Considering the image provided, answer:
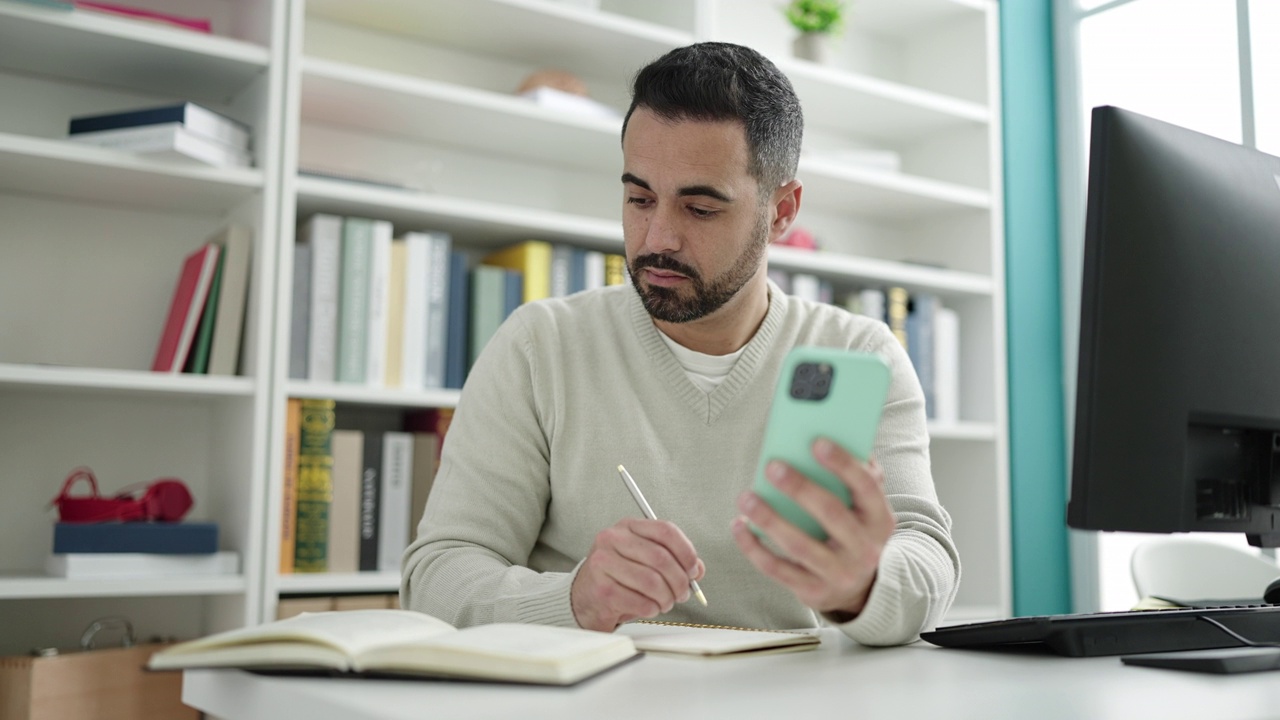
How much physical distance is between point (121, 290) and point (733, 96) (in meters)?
1.31

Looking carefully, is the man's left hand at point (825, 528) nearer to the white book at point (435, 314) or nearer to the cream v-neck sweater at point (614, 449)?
the cream v-neck sweater at point (614, 449)

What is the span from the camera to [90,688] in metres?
1.79

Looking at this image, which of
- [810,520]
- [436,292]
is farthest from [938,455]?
[810,520]

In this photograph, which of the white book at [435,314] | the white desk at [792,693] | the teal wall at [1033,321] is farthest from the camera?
the teal wall at [1033,321]

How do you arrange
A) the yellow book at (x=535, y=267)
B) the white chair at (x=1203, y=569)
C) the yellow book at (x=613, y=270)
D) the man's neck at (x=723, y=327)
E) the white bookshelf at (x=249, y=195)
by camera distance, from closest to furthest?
the man's neck at (x=723, y=327)
the white bookshelf at (x=249, y=195)
the white chair at (x=1203, y=569)
the yellow book at (x=535, y=267)
the yellow book at (x=613, y=270)

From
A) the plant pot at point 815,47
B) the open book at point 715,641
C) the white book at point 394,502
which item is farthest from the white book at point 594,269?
the open book at point 715,641

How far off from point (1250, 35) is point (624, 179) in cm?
208

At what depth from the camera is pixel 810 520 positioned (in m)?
0.80

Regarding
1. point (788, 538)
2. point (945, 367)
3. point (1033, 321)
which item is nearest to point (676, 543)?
point (788, 538)

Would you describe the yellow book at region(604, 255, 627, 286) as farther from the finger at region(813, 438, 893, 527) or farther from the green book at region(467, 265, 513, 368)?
the finger at region(813, 438, 893, 527)

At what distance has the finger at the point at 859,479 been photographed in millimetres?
734

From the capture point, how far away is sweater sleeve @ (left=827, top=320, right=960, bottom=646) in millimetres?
974

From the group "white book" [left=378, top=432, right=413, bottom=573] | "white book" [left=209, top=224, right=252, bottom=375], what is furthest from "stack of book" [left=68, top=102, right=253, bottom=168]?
"white book" [left=378, top=432, right=413, bottom=573]

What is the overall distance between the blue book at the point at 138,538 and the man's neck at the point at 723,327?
901mm
